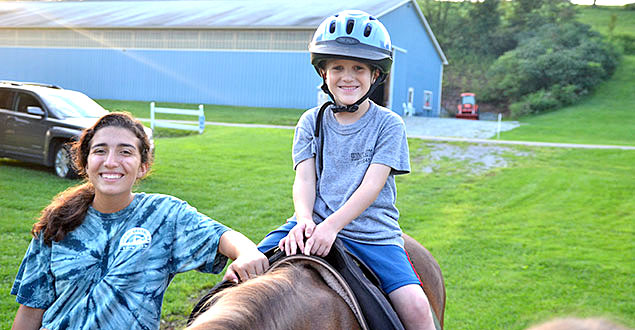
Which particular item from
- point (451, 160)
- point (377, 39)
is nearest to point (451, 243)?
point (377, 39)

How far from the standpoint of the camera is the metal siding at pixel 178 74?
94.8 feet

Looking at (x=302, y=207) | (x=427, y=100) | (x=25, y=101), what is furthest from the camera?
(x=427, y=100)

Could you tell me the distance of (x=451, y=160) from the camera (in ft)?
46.5

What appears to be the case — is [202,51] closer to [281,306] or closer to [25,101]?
[25,101]

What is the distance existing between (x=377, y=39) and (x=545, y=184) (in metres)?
9.77

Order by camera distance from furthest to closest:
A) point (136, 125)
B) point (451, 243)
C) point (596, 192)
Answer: point (596, 192) → point (451, 243) → point (136, 125)

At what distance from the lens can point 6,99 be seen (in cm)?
1130

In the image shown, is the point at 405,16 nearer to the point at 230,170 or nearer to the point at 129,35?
the point at 129,35

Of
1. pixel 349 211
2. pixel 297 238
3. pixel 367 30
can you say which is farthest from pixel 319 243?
pixel 367 30

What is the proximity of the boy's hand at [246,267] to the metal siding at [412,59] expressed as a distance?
26798 millimetres

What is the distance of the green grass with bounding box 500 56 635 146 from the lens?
21500 millimetres

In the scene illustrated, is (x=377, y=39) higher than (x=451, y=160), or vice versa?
(x=377, y=39)

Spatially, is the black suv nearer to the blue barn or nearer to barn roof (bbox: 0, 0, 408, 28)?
the blue barn

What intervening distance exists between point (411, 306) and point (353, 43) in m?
1.24
